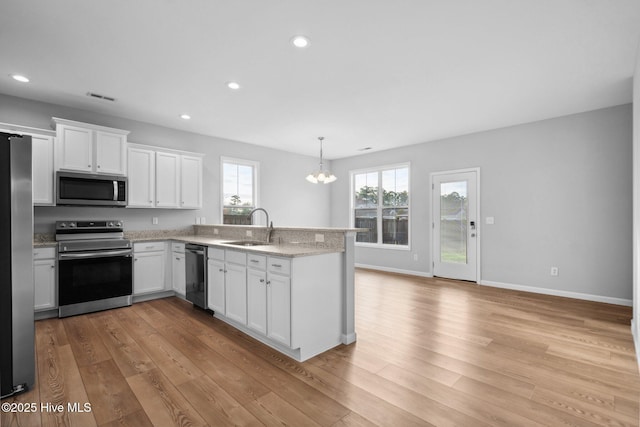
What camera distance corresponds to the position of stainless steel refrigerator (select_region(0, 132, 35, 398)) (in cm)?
202

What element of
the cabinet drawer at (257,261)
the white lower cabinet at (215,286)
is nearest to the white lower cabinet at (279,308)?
the cabinet drawer at (257,261)

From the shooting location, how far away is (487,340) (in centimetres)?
295

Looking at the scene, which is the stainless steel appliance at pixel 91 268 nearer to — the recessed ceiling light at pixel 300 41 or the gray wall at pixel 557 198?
the recessed ceiling light at pixel 300 41

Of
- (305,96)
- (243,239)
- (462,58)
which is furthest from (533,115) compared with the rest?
(243,239)

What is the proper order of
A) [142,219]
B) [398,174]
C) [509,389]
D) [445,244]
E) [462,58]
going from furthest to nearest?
[398,174], [445,244], [142,219], [462,58], [509,389]

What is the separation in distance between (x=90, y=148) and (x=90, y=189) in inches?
20.6

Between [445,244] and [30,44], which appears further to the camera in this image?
[445,244]

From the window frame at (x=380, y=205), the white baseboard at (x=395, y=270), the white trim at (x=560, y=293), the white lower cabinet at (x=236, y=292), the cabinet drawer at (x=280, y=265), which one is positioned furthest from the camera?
the window frame at (x=380, y=205)

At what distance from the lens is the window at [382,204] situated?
647 centimetres

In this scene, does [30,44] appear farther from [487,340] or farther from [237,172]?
[487,340]

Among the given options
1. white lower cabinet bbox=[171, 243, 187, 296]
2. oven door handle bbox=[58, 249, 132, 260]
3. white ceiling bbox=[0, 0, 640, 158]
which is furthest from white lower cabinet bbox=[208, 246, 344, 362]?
white ceiling bbox=[0, 0, 640, 158]

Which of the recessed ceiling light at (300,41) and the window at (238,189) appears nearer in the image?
the recessed ceiling light at (300,41)

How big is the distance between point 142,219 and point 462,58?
15.5ft

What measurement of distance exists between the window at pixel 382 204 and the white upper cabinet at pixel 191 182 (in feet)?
11.9
